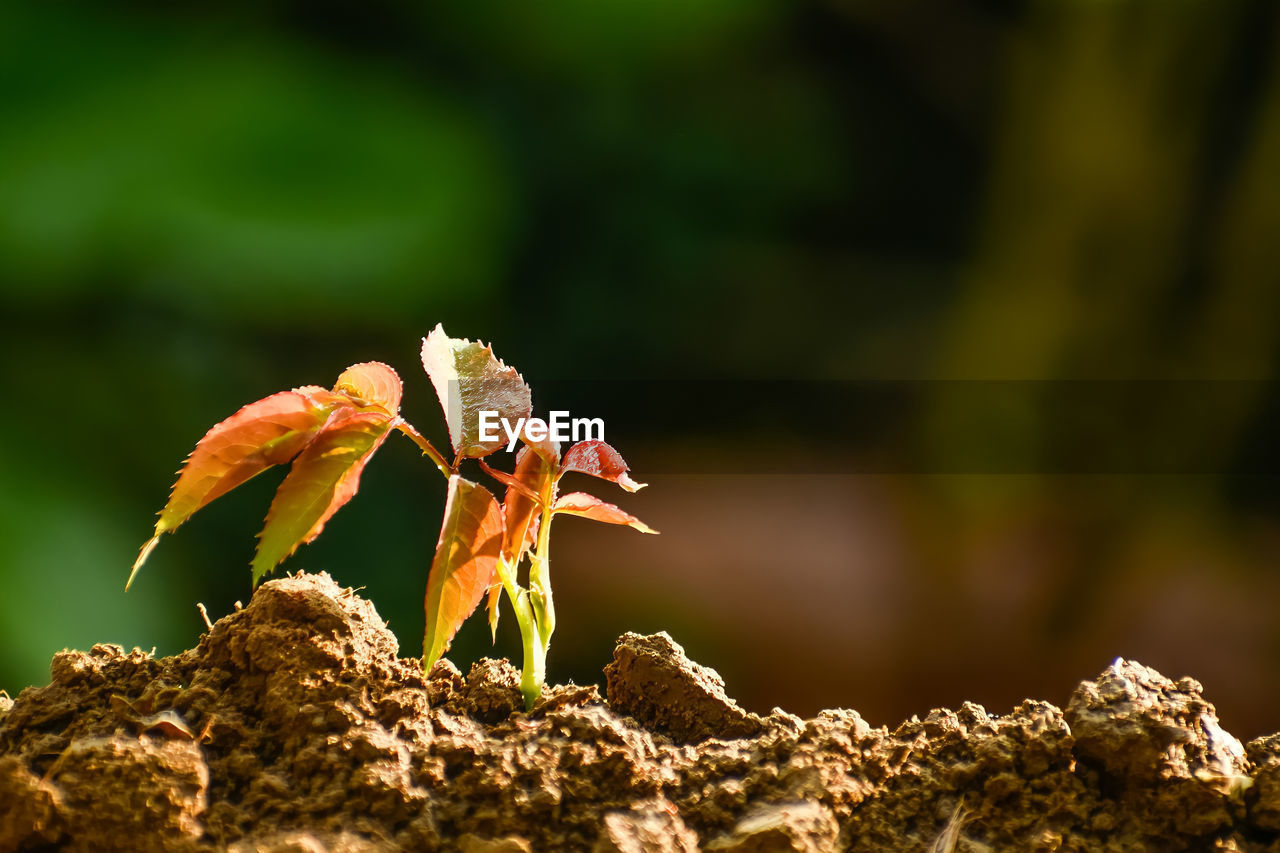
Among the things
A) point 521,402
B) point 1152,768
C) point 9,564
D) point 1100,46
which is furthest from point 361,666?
point 1100,46

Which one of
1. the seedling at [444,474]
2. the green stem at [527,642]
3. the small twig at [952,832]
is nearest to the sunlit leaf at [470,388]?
the seedling at [444,474]

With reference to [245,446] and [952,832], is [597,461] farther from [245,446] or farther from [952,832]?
[952,832]

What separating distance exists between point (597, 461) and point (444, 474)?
0.44 ft

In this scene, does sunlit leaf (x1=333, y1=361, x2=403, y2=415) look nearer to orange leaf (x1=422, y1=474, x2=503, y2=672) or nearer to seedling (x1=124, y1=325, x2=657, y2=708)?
seedling (x1=124, y1=325, x2=657, y2=708)

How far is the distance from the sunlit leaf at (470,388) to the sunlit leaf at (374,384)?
37 mm

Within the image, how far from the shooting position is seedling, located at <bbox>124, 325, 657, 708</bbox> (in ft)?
2.43

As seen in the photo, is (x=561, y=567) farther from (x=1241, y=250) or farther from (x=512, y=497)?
(x=1241, y=250)

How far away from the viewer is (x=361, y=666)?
765 mm

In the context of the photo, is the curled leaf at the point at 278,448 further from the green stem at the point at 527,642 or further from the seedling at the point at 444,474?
the green stem at the point at 527,642

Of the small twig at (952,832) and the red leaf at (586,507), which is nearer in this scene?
the small twig at (952,832)

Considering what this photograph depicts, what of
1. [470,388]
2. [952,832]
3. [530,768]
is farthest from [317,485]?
[952,832]

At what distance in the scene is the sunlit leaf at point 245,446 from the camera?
750mm

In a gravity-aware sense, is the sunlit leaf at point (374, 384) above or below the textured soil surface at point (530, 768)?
above

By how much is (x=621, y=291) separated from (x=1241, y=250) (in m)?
0.97
